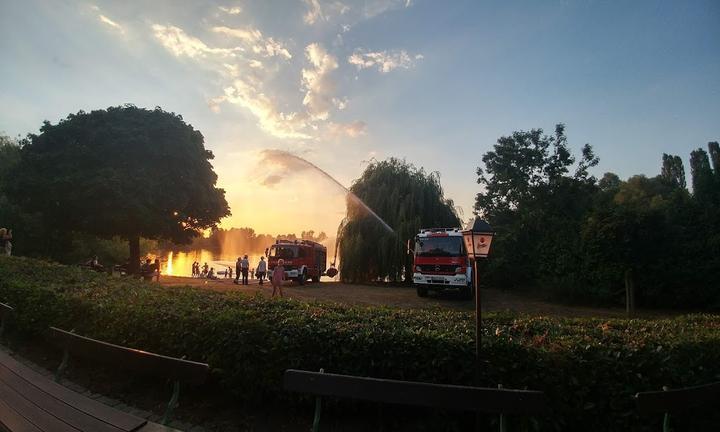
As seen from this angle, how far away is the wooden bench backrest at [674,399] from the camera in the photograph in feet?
12.0

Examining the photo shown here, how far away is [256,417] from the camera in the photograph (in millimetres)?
4684

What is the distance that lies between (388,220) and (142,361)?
892 inches

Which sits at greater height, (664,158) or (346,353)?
(664,158)

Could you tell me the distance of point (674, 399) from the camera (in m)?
3.76

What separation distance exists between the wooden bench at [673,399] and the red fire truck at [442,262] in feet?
44.8

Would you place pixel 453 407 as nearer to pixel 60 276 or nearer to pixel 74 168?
pixel 60 276

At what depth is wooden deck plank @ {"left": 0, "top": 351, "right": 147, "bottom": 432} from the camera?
158 inches

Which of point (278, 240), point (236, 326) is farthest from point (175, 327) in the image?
point (278, 240)

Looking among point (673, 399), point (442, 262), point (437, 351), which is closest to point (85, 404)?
point (437, 351)

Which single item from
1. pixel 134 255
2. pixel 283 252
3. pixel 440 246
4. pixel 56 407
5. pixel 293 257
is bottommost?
pixel 56 407

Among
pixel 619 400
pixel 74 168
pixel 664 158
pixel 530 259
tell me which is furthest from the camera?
pixel 664 158

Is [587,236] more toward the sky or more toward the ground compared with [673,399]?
more toward the sky

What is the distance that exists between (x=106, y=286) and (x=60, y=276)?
2611 mm

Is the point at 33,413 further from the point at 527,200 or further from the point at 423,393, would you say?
the point at 527,200
